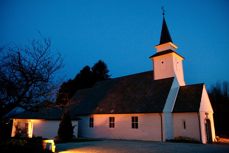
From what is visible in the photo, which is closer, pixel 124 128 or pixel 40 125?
pixel 124 128

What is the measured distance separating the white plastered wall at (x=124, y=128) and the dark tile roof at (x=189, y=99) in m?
2.53

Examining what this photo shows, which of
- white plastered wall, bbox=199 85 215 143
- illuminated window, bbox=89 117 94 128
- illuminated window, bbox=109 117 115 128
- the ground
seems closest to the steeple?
white plastered wall, bbox=199 85 215 143

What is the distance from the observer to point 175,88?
22250 millimetres

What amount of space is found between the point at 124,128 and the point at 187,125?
6.71m

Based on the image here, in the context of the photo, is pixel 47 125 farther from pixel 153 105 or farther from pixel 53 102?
pixel 53 102

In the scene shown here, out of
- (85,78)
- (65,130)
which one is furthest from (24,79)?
(85,78)

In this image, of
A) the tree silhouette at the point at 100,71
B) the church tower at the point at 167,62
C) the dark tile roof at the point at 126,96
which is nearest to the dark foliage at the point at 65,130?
the dark tile roof at the point at 126,96

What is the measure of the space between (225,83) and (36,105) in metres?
46.2

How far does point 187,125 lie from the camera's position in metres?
19.0

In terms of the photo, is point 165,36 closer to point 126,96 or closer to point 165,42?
point 165,42

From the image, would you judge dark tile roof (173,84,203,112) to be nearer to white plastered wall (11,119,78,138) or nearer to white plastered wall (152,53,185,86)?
white plastered wall (152,53,185,86)

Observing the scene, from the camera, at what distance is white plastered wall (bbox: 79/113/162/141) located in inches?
783

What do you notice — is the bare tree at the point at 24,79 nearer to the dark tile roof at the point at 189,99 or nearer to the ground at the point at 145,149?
the ground at the point at 145,149

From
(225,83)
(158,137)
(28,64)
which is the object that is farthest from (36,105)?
(225,83)
